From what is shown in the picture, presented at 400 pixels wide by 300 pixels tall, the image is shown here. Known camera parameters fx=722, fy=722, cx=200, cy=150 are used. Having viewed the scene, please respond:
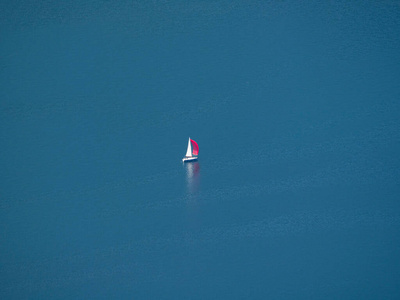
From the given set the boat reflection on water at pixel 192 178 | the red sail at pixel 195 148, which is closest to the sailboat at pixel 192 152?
the red sail at pixel 195 148

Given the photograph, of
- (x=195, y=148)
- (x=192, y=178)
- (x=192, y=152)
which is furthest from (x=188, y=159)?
(x=192, y=178)

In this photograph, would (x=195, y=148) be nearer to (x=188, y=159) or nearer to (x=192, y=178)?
(x=188, y=159)

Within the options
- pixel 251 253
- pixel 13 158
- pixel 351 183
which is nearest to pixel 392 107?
pixel 351 183

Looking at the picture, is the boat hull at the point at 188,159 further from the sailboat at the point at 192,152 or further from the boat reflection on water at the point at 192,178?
the boat reflection on water at the point at 192,178

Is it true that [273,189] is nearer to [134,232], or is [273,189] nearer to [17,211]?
[134,232]

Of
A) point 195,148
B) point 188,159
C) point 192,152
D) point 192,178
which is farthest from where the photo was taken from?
point 192,152

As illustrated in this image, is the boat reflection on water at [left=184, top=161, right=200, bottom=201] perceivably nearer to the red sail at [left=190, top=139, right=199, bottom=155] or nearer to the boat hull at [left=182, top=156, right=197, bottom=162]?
the boat hull at [left=182, top=156, right=197, bottom=162]

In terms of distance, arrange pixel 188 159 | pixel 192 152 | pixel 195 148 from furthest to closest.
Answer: pixel 192 152 → pixel 195 148 → pixel 188 159

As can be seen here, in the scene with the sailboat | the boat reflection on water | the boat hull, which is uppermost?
the sailboat

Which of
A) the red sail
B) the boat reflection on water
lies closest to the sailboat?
the red sail
